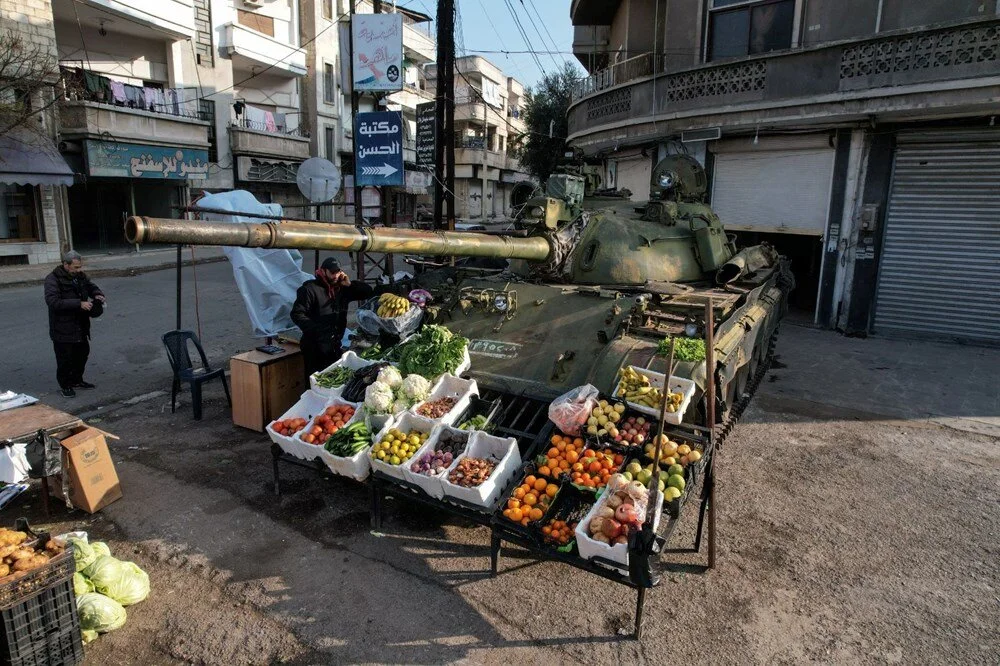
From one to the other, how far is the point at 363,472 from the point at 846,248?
1139 centimetres

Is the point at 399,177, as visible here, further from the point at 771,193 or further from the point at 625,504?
the point at 625,504

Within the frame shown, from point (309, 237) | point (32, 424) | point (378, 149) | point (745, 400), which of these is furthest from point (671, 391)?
point (378, 149)

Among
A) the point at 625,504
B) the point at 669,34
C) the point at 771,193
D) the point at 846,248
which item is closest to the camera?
the point at 625,504

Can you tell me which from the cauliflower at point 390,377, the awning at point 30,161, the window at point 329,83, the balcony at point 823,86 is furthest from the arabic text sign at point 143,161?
the cauliflower at point 390,377

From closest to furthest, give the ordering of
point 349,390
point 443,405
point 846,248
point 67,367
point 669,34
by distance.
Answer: point 443,405 → point 349,390 → point 67,367 → point 846,248 → point 669,34

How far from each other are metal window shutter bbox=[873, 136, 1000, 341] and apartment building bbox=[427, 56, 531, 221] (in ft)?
95.6

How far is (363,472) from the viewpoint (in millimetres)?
5160

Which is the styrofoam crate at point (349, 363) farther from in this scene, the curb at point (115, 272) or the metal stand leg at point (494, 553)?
the curb at point (115, 272)

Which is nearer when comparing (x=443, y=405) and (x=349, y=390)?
(x=443, y=405)

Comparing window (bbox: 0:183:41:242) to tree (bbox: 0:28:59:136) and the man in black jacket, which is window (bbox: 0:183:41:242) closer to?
tree (bbox: 0:28:59:136)

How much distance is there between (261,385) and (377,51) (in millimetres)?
7320

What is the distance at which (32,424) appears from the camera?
5.34 meters

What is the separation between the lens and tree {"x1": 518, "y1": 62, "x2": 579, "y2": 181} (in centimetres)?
2975

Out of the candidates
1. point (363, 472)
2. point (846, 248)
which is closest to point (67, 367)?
point (363, 472)
